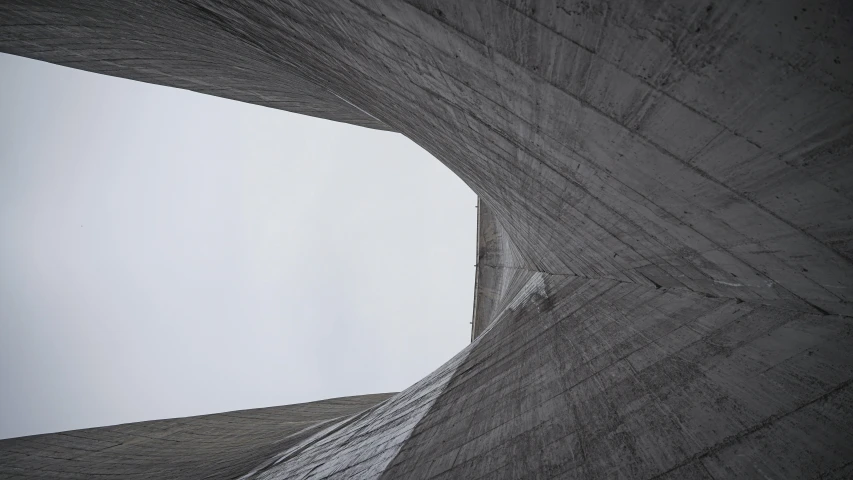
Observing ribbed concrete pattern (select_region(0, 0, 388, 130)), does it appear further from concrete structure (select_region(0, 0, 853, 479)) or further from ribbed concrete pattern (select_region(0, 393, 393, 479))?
ribbed concrete pattern (select_region(0, 393, 393, 479))

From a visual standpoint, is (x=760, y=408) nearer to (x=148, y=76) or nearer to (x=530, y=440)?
(x=530, y=440)

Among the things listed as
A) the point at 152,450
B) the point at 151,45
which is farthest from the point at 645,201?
the point at 152,450

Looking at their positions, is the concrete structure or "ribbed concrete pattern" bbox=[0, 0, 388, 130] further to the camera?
"ribbed concrete pattern" bbox=[0, 0, 388, 130]

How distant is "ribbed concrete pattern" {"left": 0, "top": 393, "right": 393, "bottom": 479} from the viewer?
8359 mm

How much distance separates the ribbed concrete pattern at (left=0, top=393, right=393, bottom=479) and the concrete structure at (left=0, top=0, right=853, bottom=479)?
3901 millimetres

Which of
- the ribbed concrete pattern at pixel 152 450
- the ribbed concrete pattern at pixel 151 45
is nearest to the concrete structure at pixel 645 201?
the ribbed concrete pattern at pixel 151 45

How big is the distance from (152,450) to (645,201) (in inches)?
476

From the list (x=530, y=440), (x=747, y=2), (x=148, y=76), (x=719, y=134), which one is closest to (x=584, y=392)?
(x=530, y=440)

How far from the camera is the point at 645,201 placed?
3.29 m

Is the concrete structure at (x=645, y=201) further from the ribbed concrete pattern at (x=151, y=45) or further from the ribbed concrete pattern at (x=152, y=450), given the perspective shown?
the ribbed concrete pattern at (x=152, y=450)

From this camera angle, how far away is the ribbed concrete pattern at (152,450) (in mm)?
8359

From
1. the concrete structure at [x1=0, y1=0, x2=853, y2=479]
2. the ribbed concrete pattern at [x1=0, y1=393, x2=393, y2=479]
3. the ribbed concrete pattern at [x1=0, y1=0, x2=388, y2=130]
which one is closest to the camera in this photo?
the concrete structure at [x1=0, y1=0, x2=853, y2=479]

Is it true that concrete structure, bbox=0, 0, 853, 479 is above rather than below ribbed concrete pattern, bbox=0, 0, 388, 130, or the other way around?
below

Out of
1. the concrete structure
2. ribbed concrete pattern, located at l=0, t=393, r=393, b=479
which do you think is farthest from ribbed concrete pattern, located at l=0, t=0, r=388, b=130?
ribbed concrete pattern, located at l=0, t=393, r=393, b=479
